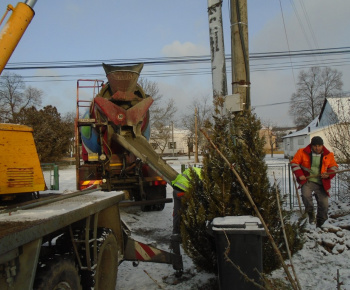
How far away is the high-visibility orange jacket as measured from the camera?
211 inches

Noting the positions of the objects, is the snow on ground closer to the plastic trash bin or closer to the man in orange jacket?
the man in orange jacket

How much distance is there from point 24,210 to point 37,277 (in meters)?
0.48

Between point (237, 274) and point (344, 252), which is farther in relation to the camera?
point (344, 252)

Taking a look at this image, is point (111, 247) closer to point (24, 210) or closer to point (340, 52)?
point (24, 210)

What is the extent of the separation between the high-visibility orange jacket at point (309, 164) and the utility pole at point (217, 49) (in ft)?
6.53

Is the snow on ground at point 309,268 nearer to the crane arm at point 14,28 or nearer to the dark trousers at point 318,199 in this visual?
the dark trousers at point 318,199

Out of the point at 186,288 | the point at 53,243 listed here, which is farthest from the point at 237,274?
the point at 53,243

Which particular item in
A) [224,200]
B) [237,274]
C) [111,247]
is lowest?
[237,274]

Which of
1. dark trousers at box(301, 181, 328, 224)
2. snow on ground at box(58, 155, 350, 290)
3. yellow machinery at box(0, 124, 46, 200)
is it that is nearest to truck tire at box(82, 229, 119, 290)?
snow on ground at box(58, 155, 350, 290)

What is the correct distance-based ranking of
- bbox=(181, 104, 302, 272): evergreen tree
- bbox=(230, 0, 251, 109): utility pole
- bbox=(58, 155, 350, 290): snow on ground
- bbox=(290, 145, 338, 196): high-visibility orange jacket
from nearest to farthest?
bbox=(181, 104, 302, 272): evergreen tree < bbox=(58, 155, 350, 290): snow on ground < bbox=(230, 0, 251, 109): utility pole < bbox=(290, 145, 338, 196): high-visibility orange jacket

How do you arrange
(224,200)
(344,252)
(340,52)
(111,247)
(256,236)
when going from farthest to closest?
(340,52) → (344,252) → (224,200) → (111,247) → (256,236)

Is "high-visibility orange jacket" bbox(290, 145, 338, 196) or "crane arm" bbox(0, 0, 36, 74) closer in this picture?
"crane arm" bbox(0, 0, 36, 74)

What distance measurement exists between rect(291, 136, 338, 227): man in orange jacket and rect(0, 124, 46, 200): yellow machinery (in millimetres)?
4041

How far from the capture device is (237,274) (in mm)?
2959
